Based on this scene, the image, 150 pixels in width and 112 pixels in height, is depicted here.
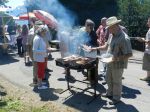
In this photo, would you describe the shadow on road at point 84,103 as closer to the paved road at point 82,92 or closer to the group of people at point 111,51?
the paved road at point 82,92

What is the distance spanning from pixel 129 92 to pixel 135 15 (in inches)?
377

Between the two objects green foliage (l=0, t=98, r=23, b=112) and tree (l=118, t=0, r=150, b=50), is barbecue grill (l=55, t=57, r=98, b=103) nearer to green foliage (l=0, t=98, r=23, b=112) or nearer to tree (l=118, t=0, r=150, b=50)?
green foliage (l=0, t=98, r=23, b=112)

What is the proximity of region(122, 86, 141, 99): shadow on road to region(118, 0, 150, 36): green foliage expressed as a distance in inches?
347

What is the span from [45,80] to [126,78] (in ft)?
9.32

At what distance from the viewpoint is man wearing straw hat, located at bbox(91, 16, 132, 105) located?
7574mm

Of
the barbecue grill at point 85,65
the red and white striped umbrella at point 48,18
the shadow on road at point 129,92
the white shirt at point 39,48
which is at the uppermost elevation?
the red and white striped umbrella at point 48,18

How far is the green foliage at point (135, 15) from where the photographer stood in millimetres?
17875

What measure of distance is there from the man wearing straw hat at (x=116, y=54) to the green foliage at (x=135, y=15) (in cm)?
1039

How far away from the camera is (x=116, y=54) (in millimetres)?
7680

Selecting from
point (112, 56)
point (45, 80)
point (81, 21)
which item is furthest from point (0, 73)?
point (81, 21)

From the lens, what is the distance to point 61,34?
1101cm

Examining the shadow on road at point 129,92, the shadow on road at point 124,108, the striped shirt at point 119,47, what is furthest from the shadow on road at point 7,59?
the striped shirt at point 119,47

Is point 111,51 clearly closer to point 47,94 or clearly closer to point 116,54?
point 116,54

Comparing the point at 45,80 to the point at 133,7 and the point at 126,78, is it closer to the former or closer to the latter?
the point at 126,78
